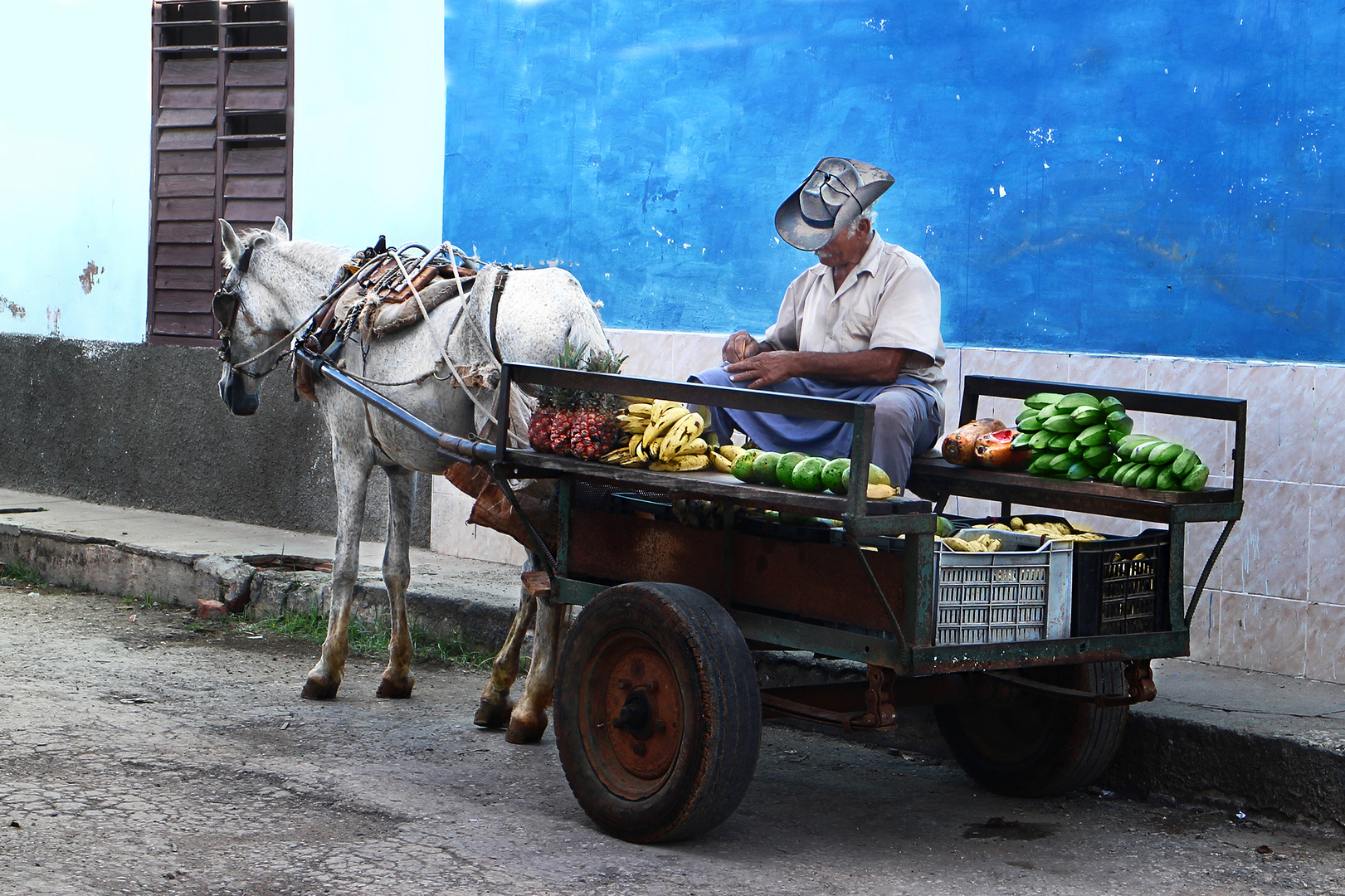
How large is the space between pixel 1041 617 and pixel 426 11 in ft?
18.4

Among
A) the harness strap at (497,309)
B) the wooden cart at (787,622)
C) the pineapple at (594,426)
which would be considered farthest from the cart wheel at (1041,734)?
the harness strap at (497,309)

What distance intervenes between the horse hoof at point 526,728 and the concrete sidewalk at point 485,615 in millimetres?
957

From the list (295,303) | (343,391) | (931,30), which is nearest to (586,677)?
(343,391)

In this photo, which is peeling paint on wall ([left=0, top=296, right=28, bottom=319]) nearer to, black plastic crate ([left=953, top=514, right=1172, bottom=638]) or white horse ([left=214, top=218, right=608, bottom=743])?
Result: white horse ([left=214, top=218, right=608, bottom=743])

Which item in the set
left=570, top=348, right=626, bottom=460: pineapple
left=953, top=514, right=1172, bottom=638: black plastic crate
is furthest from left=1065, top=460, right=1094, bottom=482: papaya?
left=570, top=348, right=626, bottom=460: pineapple

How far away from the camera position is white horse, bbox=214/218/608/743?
15.9 ft

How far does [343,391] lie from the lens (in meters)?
5.38

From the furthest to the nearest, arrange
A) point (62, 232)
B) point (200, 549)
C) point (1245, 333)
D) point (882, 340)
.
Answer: point (62, 232)
point (200, 549)
point (1245, 333)
point (882, 340)

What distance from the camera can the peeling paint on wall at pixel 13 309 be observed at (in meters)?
10.1

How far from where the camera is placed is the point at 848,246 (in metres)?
4.65

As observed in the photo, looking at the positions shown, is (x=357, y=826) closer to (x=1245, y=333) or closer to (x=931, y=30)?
(x=1245, y=333)

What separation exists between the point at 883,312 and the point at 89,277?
6.89 metres

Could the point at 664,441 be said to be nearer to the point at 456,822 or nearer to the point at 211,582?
the point at 456,822

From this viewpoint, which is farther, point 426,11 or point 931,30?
point 426,11
